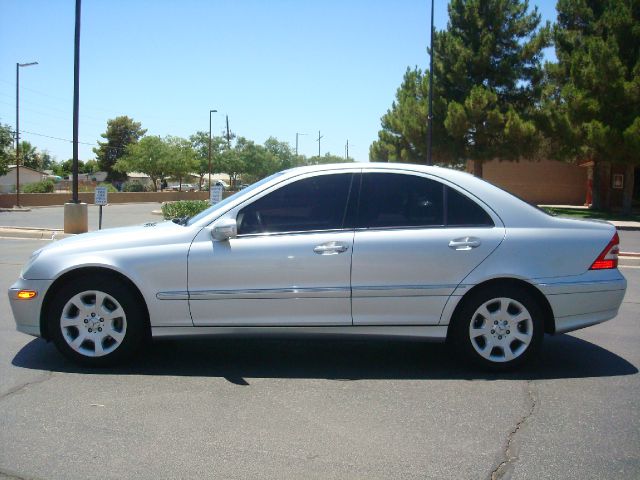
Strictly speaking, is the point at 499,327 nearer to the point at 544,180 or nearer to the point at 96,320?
the point at 96,320

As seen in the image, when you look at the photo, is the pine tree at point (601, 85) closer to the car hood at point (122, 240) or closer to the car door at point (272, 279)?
the car door at point (272, 279)

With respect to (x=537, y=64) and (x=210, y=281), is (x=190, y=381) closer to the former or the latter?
(x=210, y=281)

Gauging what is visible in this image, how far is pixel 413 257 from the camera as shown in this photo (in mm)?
4957

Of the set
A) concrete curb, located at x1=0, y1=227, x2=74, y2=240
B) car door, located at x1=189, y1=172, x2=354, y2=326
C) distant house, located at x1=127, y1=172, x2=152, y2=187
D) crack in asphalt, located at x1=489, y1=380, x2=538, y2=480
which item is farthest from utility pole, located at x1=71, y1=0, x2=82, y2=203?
distant house, located at x1=127, y1=172, x2=152, y2=187

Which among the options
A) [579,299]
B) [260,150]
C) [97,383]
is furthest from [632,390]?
[260,150]

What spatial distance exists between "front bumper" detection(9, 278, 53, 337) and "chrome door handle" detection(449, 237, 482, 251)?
3.17 meters

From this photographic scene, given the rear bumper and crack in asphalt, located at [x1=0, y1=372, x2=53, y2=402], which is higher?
the rear bumper

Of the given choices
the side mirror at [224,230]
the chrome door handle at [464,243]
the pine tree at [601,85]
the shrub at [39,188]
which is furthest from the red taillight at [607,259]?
the shrub at [39,188]

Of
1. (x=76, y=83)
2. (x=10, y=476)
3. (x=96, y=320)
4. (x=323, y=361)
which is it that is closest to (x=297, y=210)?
(x=323, y=361)

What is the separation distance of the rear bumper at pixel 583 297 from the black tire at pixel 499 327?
149 mm

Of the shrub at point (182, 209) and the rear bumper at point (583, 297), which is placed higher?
the shrub at point (182, 209)

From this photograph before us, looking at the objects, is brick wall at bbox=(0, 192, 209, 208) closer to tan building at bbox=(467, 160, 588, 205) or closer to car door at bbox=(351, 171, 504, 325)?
tan building at bbox=(467, 160, 588, 205)

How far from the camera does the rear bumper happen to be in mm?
5043

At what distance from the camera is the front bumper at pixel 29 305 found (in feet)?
16.5
